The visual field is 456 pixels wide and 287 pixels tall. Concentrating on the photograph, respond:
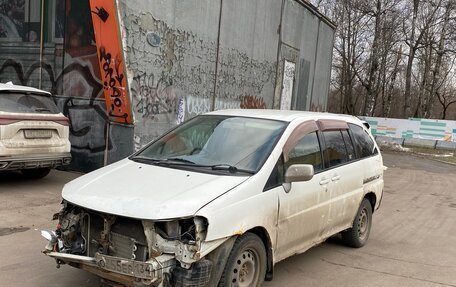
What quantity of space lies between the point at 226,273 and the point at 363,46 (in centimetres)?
3710

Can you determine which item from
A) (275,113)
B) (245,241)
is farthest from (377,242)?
(245,241)

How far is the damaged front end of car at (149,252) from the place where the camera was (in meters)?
3.43

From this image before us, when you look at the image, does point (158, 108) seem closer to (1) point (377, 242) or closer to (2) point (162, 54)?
(2) point (162, 54)

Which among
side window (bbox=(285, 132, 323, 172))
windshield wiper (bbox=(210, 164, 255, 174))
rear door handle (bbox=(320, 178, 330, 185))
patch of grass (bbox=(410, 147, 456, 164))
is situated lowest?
patch of grass (bbox=(410, 147, 456, 164))

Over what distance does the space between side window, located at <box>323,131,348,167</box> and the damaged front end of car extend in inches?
85.2

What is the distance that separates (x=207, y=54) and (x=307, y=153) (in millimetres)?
7730

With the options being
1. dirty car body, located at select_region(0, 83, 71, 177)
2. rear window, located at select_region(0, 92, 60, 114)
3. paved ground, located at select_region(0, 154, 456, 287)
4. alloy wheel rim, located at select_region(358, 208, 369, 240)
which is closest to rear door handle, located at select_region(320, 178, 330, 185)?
paved ground, located at select_region(0, 154, 456, 287)

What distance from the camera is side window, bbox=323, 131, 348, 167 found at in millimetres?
5379

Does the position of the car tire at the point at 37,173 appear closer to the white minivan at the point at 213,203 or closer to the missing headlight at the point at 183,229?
the white minivan at the point at 213,203

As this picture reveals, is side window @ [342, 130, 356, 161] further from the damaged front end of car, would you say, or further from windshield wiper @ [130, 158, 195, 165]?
the damaged front end of car

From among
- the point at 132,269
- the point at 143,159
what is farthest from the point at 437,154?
the point at 132,269

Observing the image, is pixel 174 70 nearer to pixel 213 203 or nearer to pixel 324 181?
pixel 324 181

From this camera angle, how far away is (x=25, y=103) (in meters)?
8.08

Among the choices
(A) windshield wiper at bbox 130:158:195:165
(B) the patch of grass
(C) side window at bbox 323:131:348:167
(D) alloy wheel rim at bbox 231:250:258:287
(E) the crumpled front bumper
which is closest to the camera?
(E) the crumpled front bumper
